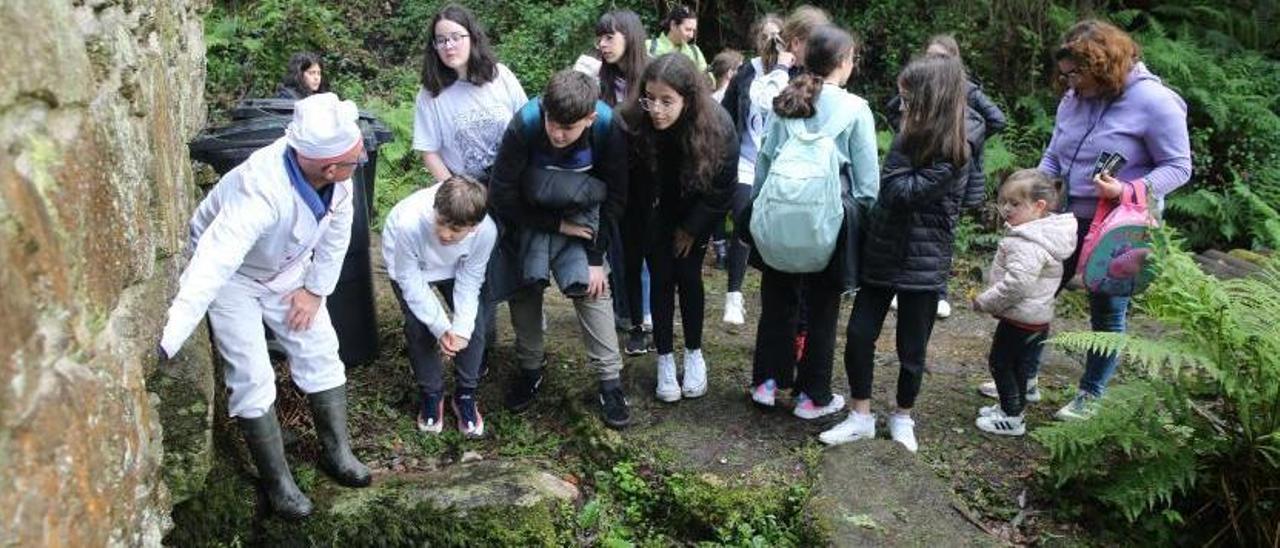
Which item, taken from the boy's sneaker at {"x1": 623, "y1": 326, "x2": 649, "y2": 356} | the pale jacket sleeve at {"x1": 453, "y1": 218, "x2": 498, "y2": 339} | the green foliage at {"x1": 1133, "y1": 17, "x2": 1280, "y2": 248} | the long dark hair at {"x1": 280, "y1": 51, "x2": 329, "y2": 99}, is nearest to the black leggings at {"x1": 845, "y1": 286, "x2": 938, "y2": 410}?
the boy's sneaker at {"x1": 623, "y1": 326, "x2": 649, "y2": 356}

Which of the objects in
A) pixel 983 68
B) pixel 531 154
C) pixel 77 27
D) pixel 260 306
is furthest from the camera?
pixel 983 68

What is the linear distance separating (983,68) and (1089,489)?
303 inches

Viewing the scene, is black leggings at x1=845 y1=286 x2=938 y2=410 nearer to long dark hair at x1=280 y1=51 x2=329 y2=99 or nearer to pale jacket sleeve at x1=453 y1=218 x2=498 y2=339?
pale jacket sleeve at x1=453 y1=218 x2=498 y2=339

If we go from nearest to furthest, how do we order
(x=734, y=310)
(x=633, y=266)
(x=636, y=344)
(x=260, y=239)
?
(x=260, y=239)
(x=633, y=266)
(x=636, y=344)
(x=734, y=310)

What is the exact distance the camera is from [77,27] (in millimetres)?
2268

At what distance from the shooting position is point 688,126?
4230 mm

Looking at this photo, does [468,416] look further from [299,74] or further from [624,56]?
[299,74]

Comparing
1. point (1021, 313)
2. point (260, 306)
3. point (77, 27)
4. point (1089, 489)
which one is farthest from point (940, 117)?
point (77, 27)

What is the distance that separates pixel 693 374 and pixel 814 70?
5.21 ft

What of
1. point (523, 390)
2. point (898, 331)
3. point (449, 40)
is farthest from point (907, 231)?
point (449, 40)

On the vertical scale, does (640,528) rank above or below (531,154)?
below

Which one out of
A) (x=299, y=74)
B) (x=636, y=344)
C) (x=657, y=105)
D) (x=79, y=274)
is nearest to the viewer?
(x=79, y=274)

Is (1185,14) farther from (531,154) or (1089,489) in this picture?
(531,154)

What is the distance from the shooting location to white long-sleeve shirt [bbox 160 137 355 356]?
313cm
